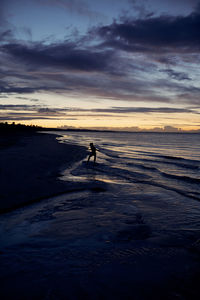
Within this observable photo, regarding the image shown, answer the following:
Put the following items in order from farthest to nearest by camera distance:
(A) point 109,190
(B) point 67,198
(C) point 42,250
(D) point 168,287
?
(A) point 109,190
(B) point 67,198
(C) point 42,250
(D) point 168,287

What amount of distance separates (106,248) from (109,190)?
5611 millimetres

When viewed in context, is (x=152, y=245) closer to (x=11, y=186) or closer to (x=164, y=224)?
(x=164, y=224)

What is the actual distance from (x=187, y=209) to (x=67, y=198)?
534cm

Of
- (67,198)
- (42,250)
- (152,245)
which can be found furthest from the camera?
(67,198)

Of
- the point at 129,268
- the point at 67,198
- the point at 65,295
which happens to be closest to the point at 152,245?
the point at 129,268

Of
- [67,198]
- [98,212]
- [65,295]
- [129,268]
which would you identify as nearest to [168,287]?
[129,268]

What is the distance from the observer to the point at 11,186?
31.2ft

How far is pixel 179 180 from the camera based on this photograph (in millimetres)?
14070

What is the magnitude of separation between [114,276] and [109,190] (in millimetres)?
6553

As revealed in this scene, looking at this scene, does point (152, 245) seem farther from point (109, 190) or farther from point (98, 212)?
point (109, 190)

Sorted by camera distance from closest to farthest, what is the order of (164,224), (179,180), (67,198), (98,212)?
(164,224) → (98,212) → (67,198) → (179,180)

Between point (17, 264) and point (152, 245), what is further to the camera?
point (152, 245)

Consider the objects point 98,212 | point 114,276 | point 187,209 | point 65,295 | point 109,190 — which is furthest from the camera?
point 109,190

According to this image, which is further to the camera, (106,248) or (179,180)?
(179,180)
